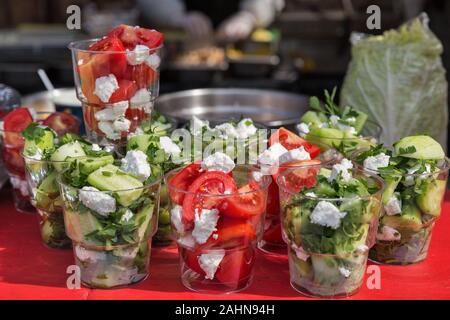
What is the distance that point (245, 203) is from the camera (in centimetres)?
148

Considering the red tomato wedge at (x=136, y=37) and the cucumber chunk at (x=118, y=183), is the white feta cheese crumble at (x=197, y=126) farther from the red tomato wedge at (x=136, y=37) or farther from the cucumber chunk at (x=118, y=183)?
the cucumber chunk at (x=118, y=183)

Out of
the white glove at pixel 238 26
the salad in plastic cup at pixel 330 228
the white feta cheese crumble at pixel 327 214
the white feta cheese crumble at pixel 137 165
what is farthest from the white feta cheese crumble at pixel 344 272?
the white glove at pixel 238 26

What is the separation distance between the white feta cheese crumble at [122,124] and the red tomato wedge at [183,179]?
13.6 inches

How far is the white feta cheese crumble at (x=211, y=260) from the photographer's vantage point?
1521 millimetres

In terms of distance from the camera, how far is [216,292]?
1568 mm

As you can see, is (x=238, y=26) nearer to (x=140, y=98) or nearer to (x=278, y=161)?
(x=140, y=98)

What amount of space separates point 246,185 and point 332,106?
584 millimetres

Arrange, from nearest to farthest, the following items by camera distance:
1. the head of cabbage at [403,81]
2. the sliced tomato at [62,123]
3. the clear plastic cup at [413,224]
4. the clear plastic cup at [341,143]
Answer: the clear plastic cup at [413,224], the clear plastic cup at [341,143], the sliced tomato at [62,123], the head of cabbage at [403,81]

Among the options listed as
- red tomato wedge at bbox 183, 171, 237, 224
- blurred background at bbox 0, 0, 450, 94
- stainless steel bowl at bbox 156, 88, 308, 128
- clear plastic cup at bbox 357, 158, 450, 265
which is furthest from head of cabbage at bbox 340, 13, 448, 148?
red tomato wedge at bbox 183, 171, 237, 224

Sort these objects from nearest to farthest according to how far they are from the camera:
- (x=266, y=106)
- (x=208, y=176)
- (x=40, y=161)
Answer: (x=208, y=176)
(x=40, y=161)
(x=266, y=106)

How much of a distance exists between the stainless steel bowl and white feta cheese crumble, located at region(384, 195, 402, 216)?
4.61 feet

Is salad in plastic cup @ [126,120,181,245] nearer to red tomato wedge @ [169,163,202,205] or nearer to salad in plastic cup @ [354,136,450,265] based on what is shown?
red tomato wedge @ [169,163,202,205]

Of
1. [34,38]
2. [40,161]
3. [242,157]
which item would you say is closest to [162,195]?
[242,157]

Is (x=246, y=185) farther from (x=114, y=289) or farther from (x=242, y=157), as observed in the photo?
(x=114, y=289)
